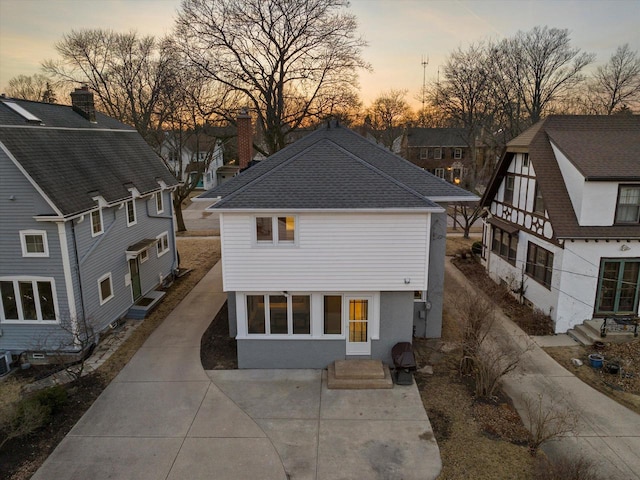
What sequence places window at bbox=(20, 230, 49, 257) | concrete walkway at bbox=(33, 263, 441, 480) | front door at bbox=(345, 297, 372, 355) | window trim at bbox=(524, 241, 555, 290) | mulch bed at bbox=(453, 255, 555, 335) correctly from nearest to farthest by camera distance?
concrete walkway at bbox=(33, 263, 441, 480)
front door at bbox=(345, 297, 372, 355)
window at bbox=(20, 230, 49, 257)
mulch bed at bbox=(453, 255, 555, 335)
window trim at bbox=(524, 241, 555, 290)

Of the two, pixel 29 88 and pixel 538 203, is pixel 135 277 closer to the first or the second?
pixel 538 203

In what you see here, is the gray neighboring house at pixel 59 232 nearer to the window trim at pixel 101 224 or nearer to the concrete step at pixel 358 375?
the window trim at pixel 101 224

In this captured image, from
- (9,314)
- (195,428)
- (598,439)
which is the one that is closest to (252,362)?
(195,428)

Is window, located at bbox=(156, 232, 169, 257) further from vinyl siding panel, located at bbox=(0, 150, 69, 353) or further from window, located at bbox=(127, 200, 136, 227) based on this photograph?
vinyl siding panel, located at bbox=(0, 150, 69, 353)

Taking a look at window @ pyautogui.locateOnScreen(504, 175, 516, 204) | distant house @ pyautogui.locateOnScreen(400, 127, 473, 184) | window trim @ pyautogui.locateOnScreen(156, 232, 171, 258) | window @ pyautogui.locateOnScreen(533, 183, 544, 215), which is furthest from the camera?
distant house @ pyautogui.locateOnScreen(400, 127, 473, 184)

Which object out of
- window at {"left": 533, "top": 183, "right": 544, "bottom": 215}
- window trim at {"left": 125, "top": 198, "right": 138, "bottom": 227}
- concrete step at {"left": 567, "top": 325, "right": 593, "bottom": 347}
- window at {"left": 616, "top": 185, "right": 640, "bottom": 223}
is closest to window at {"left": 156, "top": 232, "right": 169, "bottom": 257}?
window trim at {"left": 125, "top": 198, "right": 138, "bottom": 227}

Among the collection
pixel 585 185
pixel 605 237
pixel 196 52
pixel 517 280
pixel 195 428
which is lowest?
pixel 195 428

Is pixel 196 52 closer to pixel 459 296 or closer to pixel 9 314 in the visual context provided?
pixel 9 314
